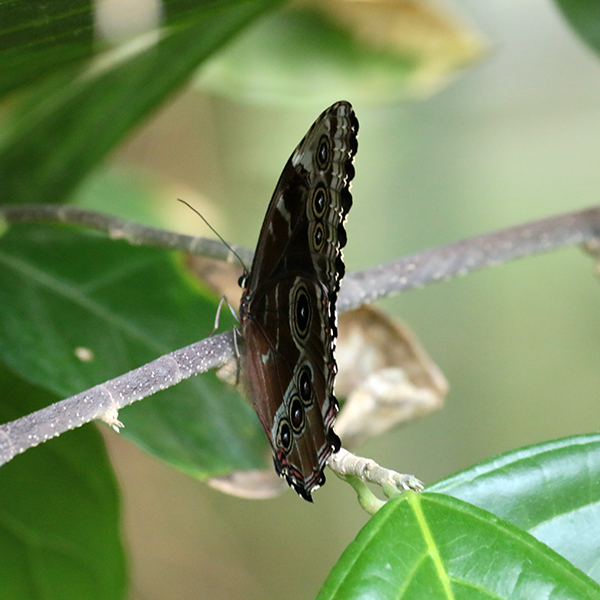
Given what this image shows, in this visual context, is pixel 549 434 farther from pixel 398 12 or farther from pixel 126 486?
pixel 398 12

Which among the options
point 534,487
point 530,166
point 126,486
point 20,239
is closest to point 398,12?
point 20,239

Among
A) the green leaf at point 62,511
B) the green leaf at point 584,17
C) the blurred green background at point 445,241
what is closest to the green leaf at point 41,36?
the green leaf at point 62,511

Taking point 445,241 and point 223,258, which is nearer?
point 223,258

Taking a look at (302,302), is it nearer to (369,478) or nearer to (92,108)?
(369,478)

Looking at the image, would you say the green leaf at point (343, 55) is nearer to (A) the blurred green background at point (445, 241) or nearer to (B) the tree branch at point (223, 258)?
(B) the tree branch at point (223, 258)

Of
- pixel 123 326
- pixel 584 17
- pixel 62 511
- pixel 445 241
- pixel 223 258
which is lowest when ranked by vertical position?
pixel 445 241

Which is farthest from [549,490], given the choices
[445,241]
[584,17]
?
[445,241]
